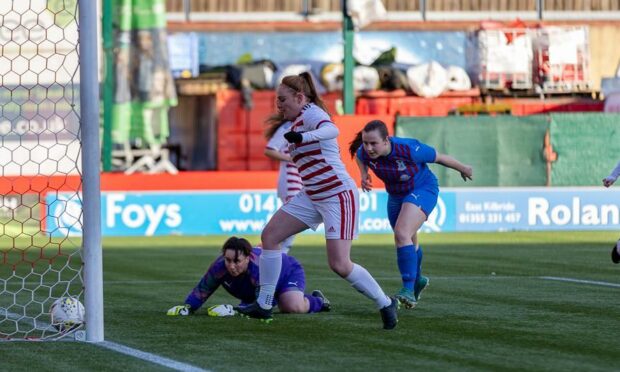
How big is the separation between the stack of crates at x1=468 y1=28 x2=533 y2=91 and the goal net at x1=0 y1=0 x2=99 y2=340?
9490 mm

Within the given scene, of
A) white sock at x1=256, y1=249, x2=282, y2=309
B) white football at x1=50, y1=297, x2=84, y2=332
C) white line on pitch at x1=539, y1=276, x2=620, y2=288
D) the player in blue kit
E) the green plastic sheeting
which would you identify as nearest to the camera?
white football at x1=50, y1=297, x2=84, y2=332

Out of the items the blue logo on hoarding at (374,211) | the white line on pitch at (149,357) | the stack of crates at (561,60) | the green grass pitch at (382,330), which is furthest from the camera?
the stack of crates at (561,60)

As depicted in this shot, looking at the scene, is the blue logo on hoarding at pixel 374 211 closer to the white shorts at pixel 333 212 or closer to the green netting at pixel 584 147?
the green netting at pixel 584 147

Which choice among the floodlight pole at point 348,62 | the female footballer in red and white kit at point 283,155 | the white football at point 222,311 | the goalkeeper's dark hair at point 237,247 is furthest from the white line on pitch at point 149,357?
the floodlight pole at point 348,62

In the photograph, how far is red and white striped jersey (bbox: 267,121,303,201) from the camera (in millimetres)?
15914

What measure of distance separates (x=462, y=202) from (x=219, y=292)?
41.3 ft

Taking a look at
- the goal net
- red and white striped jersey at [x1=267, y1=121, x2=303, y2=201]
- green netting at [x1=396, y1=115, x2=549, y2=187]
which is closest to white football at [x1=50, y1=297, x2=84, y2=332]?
the goal net

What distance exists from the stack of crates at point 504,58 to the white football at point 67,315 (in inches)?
953

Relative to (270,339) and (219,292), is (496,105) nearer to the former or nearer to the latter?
(219,292)

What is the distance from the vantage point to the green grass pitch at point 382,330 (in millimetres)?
8719

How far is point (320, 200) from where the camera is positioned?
1069cm

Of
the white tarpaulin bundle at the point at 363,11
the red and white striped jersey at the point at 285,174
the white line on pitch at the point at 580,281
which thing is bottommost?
the white line on pitch at the point at 580,281

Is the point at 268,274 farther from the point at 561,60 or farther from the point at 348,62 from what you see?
the point at 561,60

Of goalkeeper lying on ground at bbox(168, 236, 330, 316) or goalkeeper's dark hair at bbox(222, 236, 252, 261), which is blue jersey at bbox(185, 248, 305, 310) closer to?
goalkeeper lying on ground at bbox(168, 236, 330, 316)
